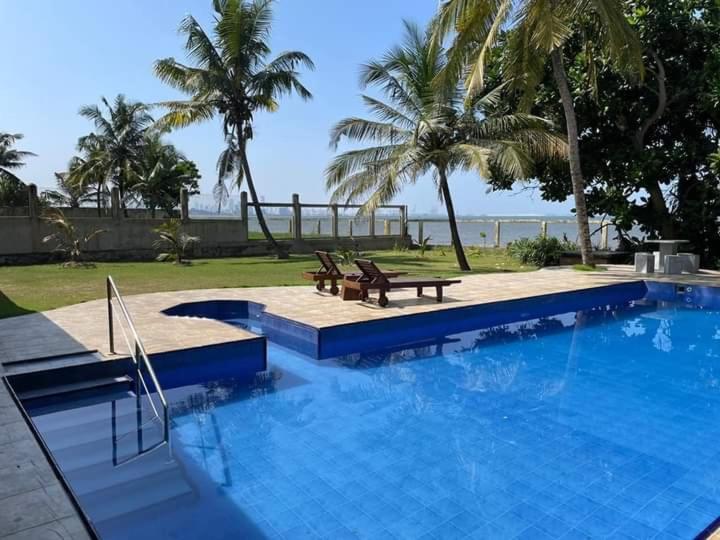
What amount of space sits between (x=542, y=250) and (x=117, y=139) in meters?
21.4

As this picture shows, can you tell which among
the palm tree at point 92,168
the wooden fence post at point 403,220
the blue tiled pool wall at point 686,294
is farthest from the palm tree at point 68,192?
the blue tiled pool wall at point 686,294

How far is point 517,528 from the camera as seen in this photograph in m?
3.23

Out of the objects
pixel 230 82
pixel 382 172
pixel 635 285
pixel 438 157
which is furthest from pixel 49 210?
pixel 635 285

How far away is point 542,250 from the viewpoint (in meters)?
17.1

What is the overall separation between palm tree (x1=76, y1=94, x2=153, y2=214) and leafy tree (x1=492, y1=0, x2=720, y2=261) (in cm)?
1991

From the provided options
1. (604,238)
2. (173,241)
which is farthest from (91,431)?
(604,238)

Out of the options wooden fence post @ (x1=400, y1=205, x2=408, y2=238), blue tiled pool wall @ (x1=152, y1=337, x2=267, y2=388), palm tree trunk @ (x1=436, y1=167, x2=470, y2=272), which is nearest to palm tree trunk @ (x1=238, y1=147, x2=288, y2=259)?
wooden fence post @ (x1=400, y1=205, x2=408, y2=238)

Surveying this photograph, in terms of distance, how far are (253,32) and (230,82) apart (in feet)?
6.08

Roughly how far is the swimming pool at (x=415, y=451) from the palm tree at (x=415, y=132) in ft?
25.6

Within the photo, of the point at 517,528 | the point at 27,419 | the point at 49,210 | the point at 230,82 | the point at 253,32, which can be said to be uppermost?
the point at 253,32

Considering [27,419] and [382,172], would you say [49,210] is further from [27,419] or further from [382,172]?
[27,419]

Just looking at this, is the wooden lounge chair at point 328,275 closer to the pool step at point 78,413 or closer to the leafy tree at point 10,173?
the pool step at point 78,413

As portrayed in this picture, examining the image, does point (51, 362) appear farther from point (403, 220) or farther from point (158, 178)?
point (158, 178)

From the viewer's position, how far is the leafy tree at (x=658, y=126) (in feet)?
47.1
